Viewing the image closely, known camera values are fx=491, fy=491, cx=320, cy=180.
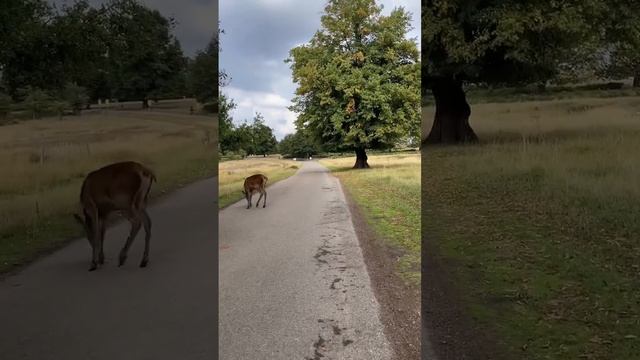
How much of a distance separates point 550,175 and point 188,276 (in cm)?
233

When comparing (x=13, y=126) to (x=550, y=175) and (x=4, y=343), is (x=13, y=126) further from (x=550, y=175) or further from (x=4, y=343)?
(x=550, y=175)

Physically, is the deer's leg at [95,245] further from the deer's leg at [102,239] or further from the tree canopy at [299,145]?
the tree canopy at [299,145]

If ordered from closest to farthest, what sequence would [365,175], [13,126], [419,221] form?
[13,126]
[365,175]
[419,221]

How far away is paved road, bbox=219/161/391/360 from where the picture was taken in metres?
2.60

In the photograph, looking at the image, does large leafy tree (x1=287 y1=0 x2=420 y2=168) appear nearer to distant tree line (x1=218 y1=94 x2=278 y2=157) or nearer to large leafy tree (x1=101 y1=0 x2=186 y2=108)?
distant tree line (x1=218 y1=94 x2=278 y2=157)

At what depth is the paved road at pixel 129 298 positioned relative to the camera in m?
2.03

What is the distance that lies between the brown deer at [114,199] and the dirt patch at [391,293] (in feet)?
4.35

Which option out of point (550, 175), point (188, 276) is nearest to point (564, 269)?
point (550, 175)

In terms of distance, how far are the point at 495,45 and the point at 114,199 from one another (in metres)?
2.41

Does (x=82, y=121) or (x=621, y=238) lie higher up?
(x=82, y=121)

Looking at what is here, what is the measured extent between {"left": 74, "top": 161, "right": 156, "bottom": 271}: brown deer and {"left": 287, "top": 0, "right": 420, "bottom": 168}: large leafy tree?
1185 mm

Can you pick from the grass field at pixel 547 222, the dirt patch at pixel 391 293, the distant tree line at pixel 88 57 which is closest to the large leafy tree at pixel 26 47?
the distant tree line at pixel 88 57

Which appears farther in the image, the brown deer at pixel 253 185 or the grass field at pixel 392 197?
the grass field at pixel 392 197

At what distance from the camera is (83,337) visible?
2061 mm
